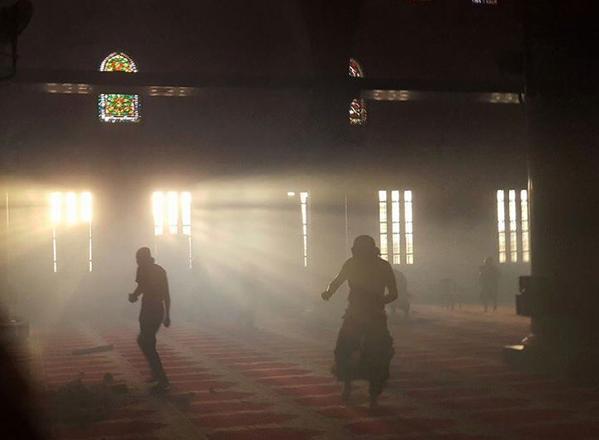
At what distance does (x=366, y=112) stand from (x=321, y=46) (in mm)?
6873

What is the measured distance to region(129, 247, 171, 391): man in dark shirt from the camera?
418 inches

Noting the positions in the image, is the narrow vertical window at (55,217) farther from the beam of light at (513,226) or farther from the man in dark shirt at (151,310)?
the man in dark shirt at (151,310)

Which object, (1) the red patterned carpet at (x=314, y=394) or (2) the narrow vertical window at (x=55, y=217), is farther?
(2) the narrow vertical window at (x=55, y=217)

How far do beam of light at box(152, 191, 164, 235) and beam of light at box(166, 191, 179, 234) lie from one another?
0.15 metres

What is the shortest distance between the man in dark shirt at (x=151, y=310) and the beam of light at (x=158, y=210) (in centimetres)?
1425

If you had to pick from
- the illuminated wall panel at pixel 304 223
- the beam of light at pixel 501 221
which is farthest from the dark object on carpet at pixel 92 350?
the beam of light at pixel 501 221

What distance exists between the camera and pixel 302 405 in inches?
372

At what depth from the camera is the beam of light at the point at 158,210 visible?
25156 millimetres

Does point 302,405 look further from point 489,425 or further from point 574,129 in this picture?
point 574,129

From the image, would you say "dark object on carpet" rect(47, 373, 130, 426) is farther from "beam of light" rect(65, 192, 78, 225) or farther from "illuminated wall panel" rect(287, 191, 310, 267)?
"illuminated wall panel" rect(287, 191, 310, 267)

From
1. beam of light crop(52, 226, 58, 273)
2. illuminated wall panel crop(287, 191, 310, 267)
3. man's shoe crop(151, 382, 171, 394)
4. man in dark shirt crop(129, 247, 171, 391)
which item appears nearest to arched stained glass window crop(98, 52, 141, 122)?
beam of light crop(52, 226, 58, 273)

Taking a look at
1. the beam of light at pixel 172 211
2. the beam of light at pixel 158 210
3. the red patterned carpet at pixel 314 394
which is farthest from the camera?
the beam of light at pixel 172 211

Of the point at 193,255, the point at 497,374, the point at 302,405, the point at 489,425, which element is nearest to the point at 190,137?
the point at 193,255

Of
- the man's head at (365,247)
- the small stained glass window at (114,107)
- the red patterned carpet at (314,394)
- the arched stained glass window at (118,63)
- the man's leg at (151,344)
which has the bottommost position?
the red patterned carpet at (314,394)
